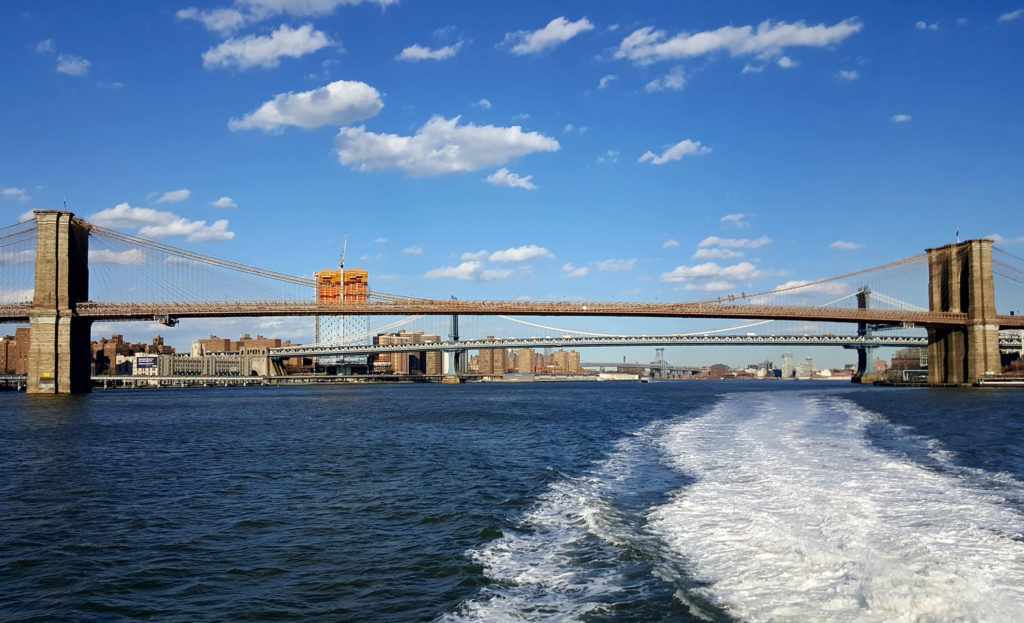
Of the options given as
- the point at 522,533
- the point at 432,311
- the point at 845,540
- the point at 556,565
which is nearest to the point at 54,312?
the point at 432,311

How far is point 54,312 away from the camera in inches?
1436

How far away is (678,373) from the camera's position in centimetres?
17375

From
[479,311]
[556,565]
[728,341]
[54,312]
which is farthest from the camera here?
[728,341]

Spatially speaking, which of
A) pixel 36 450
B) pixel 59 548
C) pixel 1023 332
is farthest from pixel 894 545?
pixel 1023 332

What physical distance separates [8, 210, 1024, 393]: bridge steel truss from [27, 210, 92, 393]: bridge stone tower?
0.04 m

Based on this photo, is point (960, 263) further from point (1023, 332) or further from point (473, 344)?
point (473, 344)

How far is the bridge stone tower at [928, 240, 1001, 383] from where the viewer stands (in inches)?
1772

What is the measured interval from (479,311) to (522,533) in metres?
38.0

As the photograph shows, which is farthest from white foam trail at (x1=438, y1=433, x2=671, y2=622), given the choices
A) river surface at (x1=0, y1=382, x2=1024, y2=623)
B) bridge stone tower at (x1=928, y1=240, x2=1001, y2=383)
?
bridge stone tower at (x1=928, y1=240, x2=1001, y2=383)

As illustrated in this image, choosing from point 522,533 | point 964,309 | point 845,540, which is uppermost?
point 964,309

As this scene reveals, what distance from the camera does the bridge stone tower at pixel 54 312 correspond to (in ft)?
120

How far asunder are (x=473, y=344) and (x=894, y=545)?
79.9 m

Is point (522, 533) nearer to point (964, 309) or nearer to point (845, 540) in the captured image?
point (845, 540)

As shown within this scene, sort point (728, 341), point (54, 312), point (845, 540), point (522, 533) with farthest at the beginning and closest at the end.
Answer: point (728, 341) < point (54, 312) < point (522, 533) < point (845, 540)
